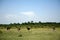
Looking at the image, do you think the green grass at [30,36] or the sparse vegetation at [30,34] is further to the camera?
the sparse vegetation at [30,34]

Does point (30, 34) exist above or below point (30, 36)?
below

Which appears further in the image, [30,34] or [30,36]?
[30,34]

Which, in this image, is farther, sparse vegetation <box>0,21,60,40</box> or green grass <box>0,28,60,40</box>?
sparse vegetation <box>0,21,60,40</box>
